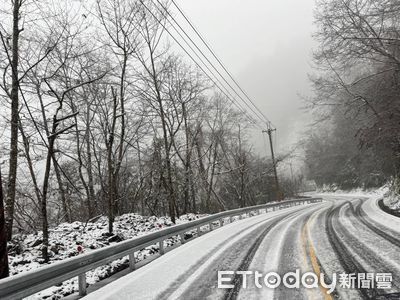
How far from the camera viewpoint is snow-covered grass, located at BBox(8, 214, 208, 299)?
924cm

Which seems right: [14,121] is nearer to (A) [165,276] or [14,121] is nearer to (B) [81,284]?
(B) [81,284]

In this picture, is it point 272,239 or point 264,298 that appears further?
point 272,239

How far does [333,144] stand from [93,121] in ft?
196

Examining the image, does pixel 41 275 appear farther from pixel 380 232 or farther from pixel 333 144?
pixel 333 144

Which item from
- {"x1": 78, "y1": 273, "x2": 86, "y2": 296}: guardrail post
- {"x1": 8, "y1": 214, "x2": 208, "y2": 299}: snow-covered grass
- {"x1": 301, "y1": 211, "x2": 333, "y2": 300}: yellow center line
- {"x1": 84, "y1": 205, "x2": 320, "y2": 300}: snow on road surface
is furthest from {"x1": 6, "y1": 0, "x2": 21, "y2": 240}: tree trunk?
{"x1": 301, "y1": 211, "x2": 333, "y2": 300}: yellow center line

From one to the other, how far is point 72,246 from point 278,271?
28.0ft

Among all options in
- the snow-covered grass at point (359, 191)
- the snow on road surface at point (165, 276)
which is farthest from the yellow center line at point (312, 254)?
the snow-covered grass at point (359, 191)

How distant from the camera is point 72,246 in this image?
12.3m

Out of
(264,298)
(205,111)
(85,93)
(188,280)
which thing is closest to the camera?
(264,298)

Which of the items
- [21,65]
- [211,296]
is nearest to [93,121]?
[21,65]

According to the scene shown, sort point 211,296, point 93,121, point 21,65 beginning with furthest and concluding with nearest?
point 93,121
point 21,65
point 211,296

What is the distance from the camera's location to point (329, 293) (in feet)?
17.3

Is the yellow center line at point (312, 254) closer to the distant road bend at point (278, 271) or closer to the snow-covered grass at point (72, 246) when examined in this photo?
the distant road bend at point (278, 271)

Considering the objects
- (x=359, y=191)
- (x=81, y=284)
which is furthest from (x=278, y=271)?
(x=359, y=191)
